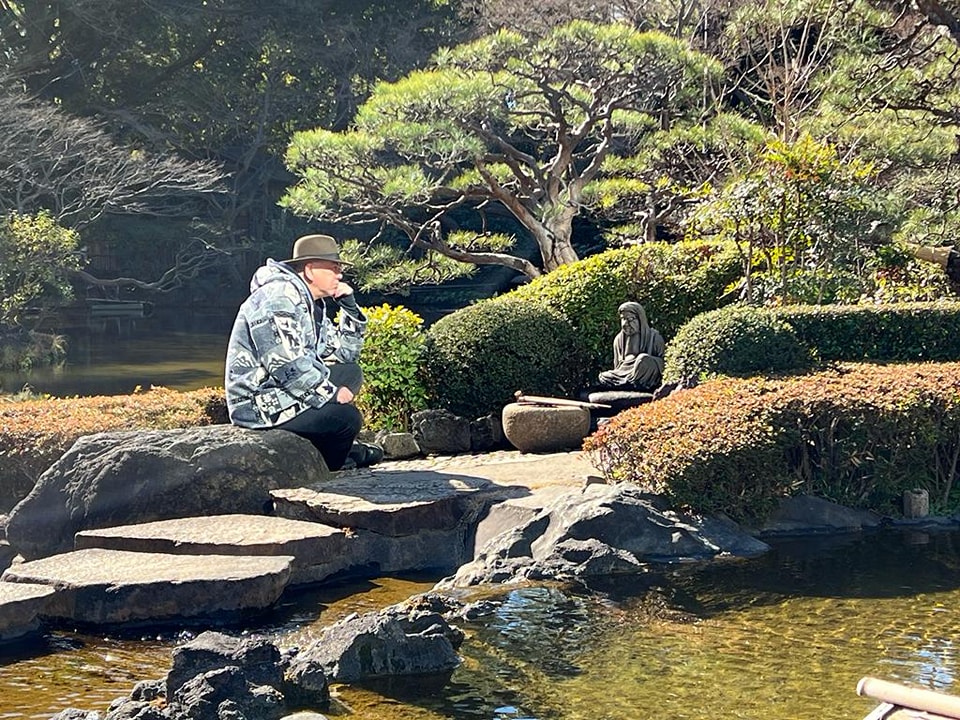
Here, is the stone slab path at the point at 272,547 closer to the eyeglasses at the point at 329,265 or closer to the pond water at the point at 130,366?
the eyeglasses at the point at 329,265

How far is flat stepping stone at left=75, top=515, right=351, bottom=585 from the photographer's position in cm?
740

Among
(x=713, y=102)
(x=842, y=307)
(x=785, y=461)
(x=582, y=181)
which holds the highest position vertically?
(x=713, y=102)

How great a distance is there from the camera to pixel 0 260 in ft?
78.3

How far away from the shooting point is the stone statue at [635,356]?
1225 cm

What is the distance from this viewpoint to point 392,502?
816 cm

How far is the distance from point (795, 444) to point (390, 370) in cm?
479

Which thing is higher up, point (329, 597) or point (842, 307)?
point (842, 307)

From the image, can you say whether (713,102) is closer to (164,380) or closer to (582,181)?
(582,181)

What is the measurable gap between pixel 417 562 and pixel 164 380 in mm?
16351

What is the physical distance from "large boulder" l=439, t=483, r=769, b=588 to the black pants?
5.83 ft

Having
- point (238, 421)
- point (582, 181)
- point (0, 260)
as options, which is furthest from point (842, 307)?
point (0, 260)

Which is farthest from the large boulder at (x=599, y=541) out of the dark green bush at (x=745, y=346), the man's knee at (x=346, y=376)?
the dark green bush at (x=745, y=346)

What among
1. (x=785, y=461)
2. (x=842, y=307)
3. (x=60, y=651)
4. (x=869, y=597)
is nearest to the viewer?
(x=60, y=651)

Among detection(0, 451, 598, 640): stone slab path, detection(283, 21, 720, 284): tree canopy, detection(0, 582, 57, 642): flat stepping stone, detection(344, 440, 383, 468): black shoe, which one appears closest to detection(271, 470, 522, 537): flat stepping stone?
detection(0, 451, 598, 640): stone slab path
